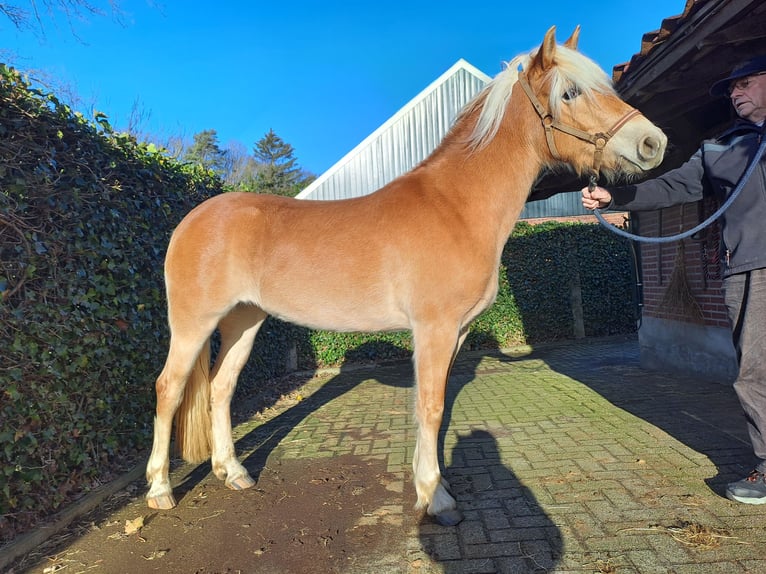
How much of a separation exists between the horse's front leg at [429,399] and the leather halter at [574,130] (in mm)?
1342

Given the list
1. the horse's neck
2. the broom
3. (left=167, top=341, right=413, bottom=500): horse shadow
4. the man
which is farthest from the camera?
the broom

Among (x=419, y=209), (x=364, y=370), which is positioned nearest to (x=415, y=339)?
(x=419, y=209)

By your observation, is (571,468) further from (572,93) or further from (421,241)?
(572,93)

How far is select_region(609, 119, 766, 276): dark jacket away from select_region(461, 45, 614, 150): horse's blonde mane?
0.64 m

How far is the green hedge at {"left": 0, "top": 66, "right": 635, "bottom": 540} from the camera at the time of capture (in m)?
2.57

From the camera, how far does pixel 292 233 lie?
3.05 meters

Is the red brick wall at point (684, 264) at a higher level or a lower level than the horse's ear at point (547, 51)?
lower

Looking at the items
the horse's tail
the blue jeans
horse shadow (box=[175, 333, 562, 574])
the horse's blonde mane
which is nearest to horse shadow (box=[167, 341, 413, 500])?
horse shadow (box=[175, 333, 562, 574])

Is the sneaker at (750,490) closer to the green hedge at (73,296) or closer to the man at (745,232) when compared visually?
the man at (745,232)

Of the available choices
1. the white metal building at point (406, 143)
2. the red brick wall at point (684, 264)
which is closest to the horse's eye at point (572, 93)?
the red brick wall at point (684, 264)

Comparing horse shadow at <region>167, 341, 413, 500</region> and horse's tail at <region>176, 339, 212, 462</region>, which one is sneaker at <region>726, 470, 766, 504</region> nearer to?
horse shadow at <region>167, 341, 413, 500</region>

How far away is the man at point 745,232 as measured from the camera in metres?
2.43

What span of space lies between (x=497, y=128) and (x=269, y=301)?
6.22 feet

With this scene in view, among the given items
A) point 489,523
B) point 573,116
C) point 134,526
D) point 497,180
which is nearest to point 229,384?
point 134,526
